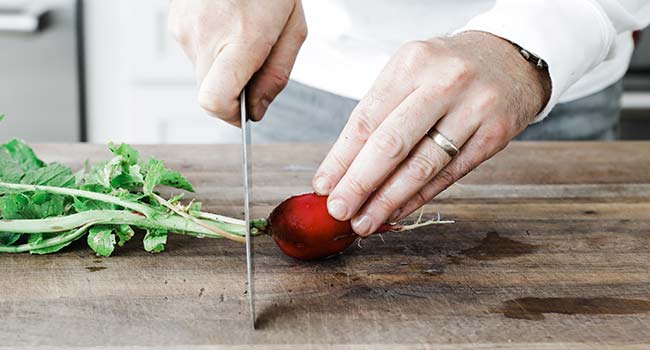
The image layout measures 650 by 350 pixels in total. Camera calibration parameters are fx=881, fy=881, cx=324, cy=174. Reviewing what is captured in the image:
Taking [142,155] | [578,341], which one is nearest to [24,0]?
[142,155]

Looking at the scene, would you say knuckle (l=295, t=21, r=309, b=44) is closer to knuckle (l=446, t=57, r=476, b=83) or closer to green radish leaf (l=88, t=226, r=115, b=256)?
knuckle (l=446, t=57, r=476, b=83)

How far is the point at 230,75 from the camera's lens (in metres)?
1.11

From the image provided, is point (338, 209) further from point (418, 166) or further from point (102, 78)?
point (102, 78)

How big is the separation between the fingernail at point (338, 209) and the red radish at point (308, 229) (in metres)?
0.02

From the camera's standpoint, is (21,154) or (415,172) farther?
(21,154)

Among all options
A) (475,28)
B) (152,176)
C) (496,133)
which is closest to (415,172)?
(496,133)

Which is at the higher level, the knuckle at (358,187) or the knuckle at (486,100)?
the knuckle at (486,100)

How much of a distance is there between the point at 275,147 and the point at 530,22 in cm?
62

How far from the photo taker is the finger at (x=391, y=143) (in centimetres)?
106

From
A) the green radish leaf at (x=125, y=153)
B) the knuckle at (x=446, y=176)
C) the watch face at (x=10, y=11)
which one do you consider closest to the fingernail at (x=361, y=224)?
the knuckle at (x=446, y=176)

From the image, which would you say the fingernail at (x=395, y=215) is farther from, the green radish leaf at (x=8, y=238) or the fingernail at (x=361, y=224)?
the green radish leaf at (x=8, y=238)

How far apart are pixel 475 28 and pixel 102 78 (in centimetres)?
183

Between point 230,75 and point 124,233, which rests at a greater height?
point 230,75

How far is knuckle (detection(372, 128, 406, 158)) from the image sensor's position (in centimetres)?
106
